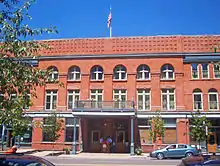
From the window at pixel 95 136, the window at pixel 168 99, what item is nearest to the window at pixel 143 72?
the window at pixel 168 99

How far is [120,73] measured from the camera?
35.7 m

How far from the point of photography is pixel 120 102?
31812 millimetres

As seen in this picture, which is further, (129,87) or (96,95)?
(96,95)

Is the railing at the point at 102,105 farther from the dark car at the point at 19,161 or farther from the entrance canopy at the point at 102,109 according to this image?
the dark car at the point at 19,161

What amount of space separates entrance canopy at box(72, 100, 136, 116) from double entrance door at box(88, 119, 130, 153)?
Answer: 3.05 metres

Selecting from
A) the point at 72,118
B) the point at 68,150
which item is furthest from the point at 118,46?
the point at 68,150

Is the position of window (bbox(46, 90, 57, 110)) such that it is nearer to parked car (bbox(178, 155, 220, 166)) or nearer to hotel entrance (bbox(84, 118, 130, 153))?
hotel entrance (bbox(84, 118, 130, 153))

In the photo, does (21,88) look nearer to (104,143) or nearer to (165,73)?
(104,143)

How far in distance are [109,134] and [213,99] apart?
41.7 ft

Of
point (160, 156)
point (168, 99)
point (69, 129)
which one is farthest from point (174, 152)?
point (69, 129)

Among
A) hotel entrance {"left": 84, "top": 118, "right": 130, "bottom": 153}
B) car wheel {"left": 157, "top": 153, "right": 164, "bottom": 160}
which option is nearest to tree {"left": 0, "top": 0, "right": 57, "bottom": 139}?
car wheel {"left": 157, "top": 153, "right": 164, "bottom": 160}

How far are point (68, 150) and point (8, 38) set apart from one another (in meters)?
26.9

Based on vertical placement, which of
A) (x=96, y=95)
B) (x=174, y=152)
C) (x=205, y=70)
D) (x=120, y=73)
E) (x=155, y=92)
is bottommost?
(x=174, y=152)

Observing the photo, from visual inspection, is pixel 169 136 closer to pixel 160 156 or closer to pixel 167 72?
pixel 160 156
